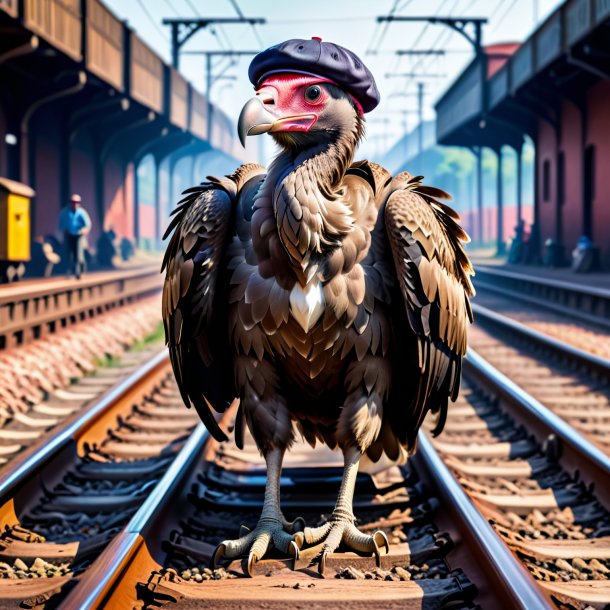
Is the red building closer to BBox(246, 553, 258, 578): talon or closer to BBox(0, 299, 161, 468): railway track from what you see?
BBox(0, 299, 161, 468): railway track

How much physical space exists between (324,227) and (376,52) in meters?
35.9

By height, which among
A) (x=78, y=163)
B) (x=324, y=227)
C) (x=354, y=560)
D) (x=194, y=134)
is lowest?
(x=354, y=560)

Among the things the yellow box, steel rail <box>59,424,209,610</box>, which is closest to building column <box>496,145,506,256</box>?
the yellow box

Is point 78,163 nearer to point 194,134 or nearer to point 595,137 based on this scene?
point 194,134

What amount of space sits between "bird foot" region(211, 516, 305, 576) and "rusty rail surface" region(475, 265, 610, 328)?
986 cm

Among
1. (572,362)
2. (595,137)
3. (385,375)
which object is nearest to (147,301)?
(572,362)

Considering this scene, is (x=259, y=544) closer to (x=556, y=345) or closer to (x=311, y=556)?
(x=311, y=556)

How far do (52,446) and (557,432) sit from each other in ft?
9.84

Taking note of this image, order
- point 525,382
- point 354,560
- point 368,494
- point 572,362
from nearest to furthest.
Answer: point 354,560 < point 368,494 < point 525,382 < point 572,362

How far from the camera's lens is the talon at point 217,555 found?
332 cm

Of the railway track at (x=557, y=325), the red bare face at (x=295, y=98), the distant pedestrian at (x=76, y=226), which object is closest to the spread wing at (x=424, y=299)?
the red bare face at (x=295, y=98)

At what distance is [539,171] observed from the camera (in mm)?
30797

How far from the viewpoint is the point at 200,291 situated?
11.0ft

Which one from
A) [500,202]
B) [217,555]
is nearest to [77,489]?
[217,555]
